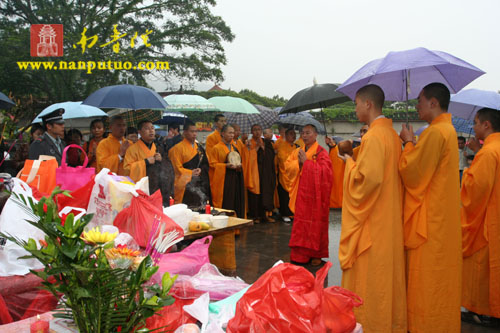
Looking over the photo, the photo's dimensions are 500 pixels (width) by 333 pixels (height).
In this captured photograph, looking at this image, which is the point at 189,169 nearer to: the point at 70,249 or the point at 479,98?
the point at 479,98

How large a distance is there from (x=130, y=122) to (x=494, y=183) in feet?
17.9

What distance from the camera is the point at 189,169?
5715 mm

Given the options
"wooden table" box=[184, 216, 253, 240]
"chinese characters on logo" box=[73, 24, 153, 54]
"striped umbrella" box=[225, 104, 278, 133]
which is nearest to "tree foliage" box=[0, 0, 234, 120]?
"chinese characters on logo" box=[73, 24, 153, 54]

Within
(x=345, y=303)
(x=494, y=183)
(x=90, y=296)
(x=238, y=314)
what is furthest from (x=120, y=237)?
(x=494, y=183)

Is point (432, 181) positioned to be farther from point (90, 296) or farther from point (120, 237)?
point (90, 296)

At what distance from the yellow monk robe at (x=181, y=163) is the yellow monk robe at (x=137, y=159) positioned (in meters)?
0.62

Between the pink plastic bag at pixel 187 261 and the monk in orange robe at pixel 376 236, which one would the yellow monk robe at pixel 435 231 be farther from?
the pink plastic bag at pixel 187 261

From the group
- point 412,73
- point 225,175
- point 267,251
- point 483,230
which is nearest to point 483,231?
point 483,230

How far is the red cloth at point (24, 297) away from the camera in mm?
2215

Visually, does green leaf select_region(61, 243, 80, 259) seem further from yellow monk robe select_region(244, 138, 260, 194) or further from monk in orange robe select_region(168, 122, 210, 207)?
yellow monk robe select_region(244, 138, 260, 194)

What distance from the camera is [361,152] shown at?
281 centimetres

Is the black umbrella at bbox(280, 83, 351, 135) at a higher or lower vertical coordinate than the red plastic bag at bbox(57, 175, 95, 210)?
higher

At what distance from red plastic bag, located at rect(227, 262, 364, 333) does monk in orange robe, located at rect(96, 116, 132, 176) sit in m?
3.95

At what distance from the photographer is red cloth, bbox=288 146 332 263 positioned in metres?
4.69
